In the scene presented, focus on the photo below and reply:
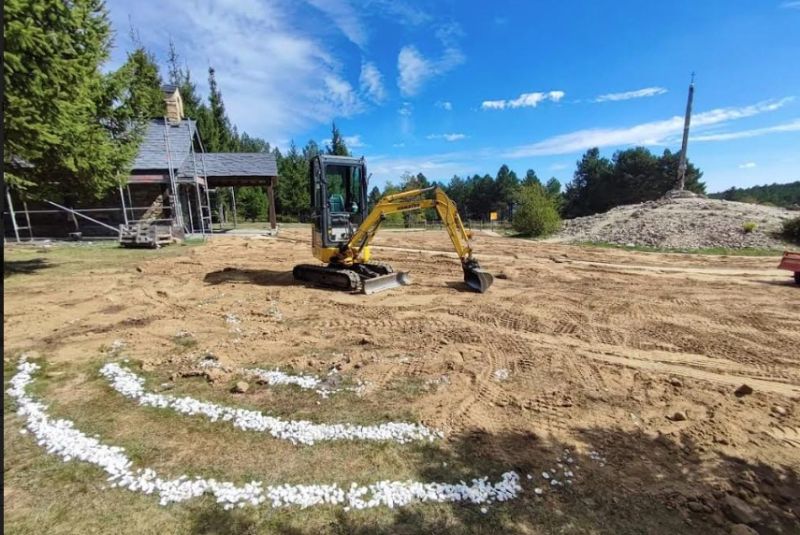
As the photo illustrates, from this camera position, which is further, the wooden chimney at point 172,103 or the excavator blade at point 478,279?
the wooden chimney at point 172,103

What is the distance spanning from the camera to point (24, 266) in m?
11.7

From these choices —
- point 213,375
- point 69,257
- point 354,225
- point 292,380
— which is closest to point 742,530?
point 292,380

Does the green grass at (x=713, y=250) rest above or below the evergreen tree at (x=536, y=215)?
below

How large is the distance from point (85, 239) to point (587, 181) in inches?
2782

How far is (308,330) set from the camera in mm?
6875

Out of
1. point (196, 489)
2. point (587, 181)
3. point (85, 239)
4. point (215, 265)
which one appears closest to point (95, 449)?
point (196, 489)

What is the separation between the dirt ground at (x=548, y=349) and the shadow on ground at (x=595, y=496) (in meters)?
0.02

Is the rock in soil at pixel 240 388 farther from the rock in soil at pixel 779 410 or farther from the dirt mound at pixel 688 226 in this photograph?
the dirt mound at pixel 688 226

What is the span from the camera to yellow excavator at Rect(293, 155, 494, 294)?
8.95 m

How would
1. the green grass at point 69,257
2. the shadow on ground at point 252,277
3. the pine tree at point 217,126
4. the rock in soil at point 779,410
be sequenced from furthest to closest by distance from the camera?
the pine tree at point 217,126 → the green grass at point 69,257 → the shadow on ground at point 252,277 → the rock in soil at point 779,410

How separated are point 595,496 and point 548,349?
2994 mm

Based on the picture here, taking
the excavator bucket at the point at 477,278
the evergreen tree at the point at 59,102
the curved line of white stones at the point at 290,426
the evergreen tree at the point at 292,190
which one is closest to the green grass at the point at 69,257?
the evergreen tree at the point at 59,102

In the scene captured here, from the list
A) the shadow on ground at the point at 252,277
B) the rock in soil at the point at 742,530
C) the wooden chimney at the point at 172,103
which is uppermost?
the wooden chimney at the point at 172,103

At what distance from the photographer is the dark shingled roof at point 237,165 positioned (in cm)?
2386
